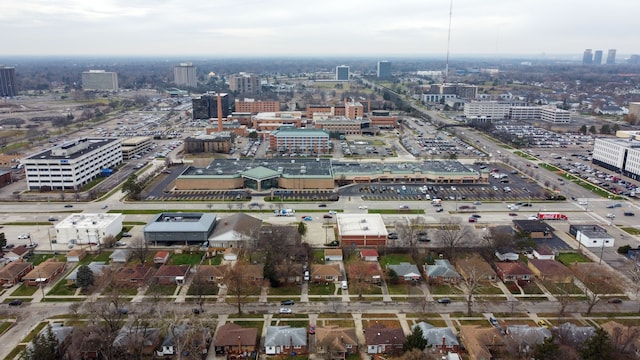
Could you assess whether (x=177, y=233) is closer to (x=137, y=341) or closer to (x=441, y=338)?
(x=137, y=341)

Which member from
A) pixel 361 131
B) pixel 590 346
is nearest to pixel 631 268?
pixel 590 346

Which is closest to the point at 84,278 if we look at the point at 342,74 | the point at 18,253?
the point at 18,253

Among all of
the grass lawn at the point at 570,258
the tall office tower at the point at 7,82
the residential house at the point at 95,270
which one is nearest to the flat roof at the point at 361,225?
the grass lawn at the point at 570,258

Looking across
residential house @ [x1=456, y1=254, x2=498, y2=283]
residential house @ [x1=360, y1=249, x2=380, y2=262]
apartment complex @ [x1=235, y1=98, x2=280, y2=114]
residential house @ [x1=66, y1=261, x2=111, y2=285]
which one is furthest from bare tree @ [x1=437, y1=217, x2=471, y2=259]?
apartment complex @ [x1=235, y1=98, x2=280, y2=114]

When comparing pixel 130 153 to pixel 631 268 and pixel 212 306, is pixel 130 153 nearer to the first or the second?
pixel 212 306

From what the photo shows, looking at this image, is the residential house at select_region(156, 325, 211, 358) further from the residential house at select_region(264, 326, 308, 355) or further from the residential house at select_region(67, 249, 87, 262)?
the residential house at select_region(67, 249, 87, 262)
